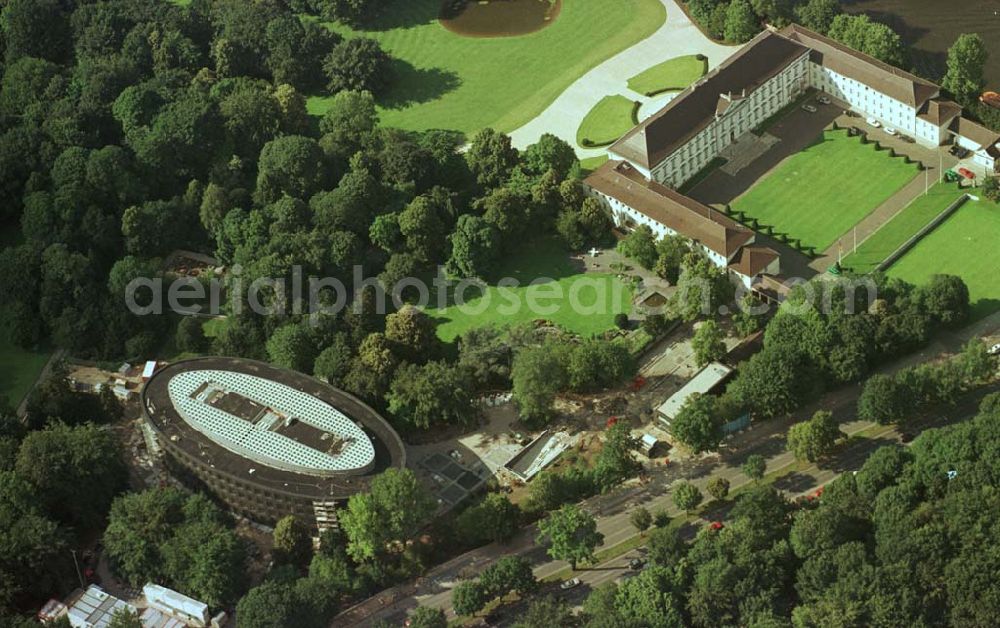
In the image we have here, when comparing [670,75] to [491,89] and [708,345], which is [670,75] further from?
[708,345]

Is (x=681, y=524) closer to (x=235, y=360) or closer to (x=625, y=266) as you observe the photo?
(x=625, y=266)

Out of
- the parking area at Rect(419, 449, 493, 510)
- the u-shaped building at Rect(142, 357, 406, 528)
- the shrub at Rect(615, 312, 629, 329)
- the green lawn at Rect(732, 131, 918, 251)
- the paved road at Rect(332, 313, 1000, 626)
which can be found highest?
the u-shaped building at Rect(142, 357, 406, 528)

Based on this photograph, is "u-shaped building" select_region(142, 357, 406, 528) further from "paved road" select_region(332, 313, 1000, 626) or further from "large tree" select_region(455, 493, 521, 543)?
"paved road" select_region(332, 313, 1000, 626)

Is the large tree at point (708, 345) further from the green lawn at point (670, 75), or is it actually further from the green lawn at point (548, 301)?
the green lawn at point (670, 75)

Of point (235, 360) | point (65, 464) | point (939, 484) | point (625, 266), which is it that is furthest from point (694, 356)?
point (65, 464)

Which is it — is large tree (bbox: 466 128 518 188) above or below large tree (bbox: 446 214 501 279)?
above

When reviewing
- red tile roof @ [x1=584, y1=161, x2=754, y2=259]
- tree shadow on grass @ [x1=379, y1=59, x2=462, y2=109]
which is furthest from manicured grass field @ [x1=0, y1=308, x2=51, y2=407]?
red tile roof @ [x1=584, y1=161, x2=754, y2=259]
